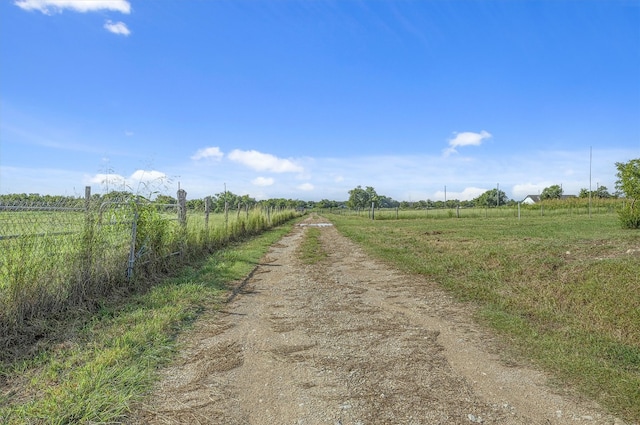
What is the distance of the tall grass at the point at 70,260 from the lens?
12.8 feet

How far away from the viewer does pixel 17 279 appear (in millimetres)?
3967

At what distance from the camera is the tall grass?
3914mm

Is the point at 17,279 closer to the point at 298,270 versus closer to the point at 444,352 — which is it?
Result: the point at 444,352

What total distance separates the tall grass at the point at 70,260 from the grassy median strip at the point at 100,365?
387mm

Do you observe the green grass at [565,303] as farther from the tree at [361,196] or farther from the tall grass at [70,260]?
the tree at [361,196]

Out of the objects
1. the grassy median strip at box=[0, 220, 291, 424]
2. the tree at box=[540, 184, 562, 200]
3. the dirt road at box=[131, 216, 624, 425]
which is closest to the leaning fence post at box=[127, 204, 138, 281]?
the grassy median strip at box=[0, 220, 291, 424]

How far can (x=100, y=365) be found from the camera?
3.10 metres

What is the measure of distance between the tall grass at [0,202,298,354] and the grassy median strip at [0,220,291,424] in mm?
387

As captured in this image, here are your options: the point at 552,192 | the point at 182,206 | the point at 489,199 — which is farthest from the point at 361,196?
the point at 182,206

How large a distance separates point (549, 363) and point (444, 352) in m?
0.87

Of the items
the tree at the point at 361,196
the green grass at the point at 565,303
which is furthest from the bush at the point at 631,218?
the tree at the point at 361,196

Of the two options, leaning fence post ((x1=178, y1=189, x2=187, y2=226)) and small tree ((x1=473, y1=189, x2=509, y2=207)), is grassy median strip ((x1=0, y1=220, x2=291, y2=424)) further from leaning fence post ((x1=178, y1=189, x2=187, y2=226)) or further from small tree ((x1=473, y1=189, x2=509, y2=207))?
small tree ((x1=473, y1=189, x2=509, y2=207))

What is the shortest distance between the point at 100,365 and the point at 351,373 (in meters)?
2.08

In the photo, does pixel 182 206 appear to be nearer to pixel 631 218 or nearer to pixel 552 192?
pixel 631 218
